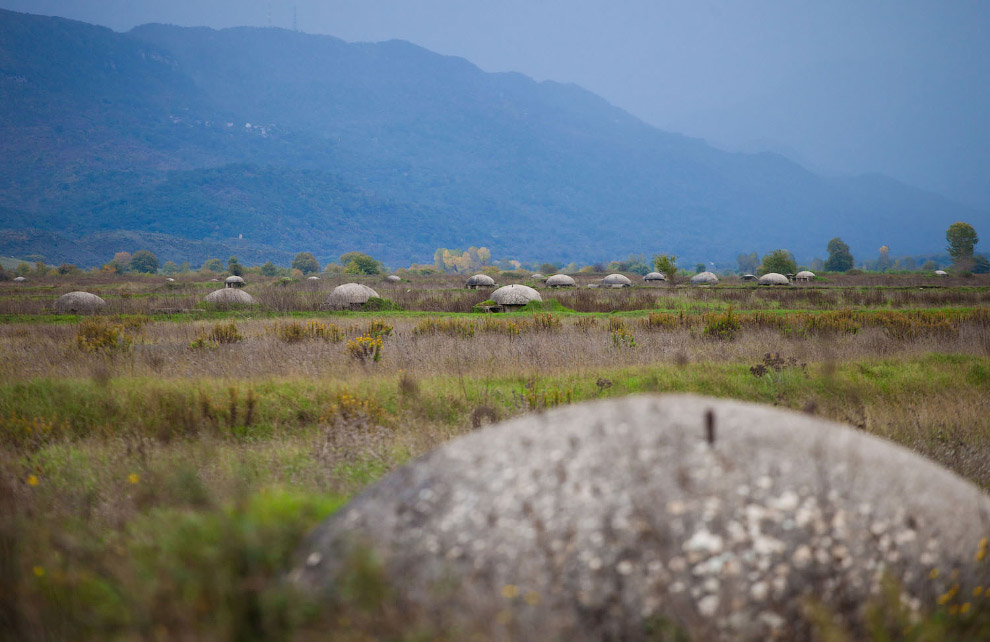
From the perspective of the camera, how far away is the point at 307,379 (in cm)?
1023

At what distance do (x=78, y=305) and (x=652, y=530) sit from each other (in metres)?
35.7

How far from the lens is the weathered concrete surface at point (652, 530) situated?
2105mm

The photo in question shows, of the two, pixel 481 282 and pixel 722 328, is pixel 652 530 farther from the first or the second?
pixel 481 282

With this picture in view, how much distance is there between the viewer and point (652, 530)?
2207 millimetres

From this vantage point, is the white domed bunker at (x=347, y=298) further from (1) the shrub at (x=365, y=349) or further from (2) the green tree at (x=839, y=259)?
(2) the green tree at (x=839, y=259)

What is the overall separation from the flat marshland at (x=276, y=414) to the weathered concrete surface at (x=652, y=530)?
341 mm

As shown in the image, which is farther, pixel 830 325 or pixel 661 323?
pixel 661 323

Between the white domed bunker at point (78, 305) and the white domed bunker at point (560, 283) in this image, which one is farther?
the white domed bunker at point (560, 283)

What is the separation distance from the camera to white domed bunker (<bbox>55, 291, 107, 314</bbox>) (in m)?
29.1

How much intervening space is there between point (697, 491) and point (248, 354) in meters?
12.7

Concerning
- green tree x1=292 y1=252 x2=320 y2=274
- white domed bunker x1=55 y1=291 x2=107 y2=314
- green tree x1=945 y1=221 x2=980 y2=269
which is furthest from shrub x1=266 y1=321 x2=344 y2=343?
green tree x1=945 y1=221 x2=980 y2=269

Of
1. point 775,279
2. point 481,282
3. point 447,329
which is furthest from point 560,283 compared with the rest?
point 447,329

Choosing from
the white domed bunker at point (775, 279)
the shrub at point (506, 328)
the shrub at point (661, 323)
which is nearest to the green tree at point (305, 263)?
the white domed bunker at point (775, 279)

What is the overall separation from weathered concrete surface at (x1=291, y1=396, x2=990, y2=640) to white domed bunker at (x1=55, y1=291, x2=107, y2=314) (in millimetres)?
34128
